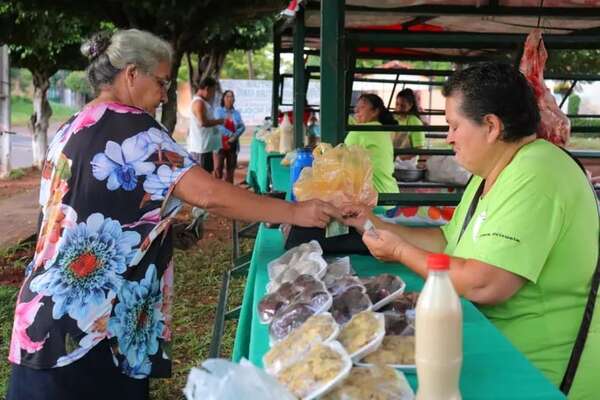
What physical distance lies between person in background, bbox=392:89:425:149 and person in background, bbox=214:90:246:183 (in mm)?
4704

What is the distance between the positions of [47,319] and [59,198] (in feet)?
1.21

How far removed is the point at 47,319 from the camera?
2010 mm

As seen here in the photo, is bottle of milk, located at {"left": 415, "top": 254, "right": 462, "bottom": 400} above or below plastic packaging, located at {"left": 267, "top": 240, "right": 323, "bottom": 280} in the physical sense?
above

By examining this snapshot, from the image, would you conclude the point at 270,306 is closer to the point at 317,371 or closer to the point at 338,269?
the point at 338,269

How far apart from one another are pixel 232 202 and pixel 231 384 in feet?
3.46

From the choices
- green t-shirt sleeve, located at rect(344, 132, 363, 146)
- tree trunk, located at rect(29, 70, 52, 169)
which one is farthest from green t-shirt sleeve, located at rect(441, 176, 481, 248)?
tree trunk, located at rect(29, 70, 52, 169)

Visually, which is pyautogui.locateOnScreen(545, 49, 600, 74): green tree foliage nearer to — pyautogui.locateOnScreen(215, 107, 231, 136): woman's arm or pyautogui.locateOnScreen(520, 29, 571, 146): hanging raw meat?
pyautogui.locateOnScreen(215, 107, 231, 136): woman's arm

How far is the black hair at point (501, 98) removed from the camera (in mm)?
1909

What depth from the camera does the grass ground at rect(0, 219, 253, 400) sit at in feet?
14.6

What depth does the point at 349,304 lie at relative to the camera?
1.74m

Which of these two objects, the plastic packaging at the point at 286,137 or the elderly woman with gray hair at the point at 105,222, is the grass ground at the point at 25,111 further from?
the elderly woman with gray hair at the point at 105,222

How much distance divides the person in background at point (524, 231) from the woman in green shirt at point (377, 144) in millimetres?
2754

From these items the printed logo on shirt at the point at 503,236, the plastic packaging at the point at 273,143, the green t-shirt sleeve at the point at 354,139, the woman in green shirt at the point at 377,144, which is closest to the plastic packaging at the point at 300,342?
the printed logo on shirt at the point at 503,236

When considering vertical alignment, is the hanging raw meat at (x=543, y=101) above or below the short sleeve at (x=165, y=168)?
above
